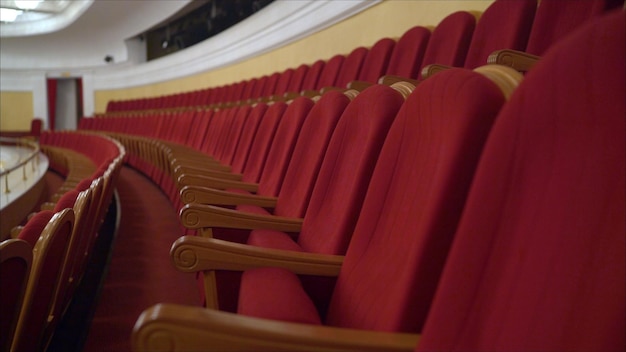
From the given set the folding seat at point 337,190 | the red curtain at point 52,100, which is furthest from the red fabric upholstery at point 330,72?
the red curtain at point 52,100

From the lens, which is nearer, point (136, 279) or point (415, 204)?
point (415, 204)

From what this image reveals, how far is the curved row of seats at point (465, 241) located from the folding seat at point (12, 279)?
0.17 feet

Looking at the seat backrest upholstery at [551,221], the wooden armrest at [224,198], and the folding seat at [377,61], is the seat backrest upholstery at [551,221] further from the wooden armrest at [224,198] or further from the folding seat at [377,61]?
the folding seat at [377,61]

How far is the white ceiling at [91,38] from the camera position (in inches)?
79.8

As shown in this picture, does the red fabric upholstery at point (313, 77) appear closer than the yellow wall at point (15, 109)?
Yes

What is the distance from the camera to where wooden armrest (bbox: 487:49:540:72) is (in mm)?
260

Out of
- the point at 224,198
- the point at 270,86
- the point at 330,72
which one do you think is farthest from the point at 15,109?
the point at 224,198

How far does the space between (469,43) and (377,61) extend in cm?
14

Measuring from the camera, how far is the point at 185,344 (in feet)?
0.39

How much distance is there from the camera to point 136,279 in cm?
39

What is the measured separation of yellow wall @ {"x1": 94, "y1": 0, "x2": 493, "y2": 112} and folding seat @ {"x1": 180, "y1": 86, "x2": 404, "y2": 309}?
0.30 m

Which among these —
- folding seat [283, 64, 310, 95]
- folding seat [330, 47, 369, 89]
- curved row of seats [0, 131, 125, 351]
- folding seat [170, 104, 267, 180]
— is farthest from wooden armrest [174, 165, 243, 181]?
folding seat [283, 64, 310, 95]

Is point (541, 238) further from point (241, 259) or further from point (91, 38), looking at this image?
point (91, 38)

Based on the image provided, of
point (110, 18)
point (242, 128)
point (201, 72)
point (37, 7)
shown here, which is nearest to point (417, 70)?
point (242, 128)
